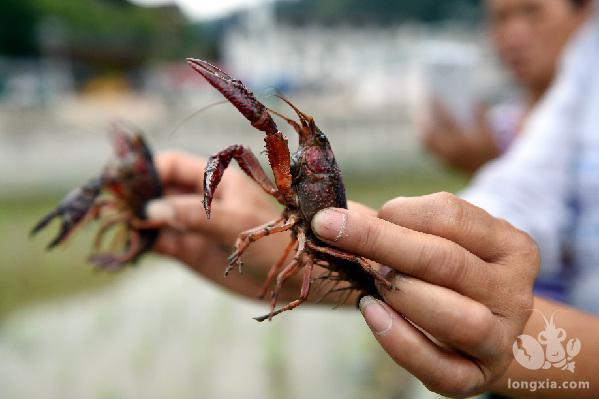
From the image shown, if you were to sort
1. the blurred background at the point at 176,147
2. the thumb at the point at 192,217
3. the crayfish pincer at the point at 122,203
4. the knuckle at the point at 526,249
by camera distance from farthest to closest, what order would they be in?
the blurred background at the point at 176,147 < the crayfish pincer at the point at 122,203 < the thumb at the point at 192,217 < the knuckle at the point at 526,249

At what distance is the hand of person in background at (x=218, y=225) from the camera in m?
2.31

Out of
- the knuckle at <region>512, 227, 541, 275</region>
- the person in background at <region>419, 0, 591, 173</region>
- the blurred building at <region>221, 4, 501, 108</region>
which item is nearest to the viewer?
the knuckle at <region>512, 227, 541, 275</region>

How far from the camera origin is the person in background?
11.8 feet

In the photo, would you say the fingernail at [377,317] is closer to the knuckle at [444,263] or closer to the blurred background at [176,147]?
the knuckle at [444,263]

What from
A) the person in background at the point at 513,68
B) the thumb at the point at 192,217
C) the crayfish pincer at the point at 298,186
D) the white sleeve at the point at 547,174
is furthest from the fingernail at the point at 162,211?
the person in background at the point at 513,68

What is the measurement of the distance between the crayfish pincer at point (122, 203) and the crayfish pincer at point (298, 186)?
0.93m

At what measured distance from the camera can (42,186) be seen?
1564 cm

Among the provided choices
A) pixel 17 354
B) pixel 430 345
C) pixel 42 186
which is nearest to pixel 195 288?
pixel 17 354

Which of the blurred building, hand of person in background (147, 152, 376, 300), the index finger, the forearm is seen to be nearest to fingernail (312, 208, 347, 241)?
the index finger

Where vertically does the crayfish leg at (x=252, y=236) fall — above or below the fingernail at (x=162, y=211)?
above

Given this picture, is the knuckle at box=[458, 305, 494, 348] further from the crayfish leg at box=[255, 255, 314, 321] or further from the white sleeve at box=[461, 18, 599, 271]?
the white sleeve at box=[461, 18, 599, 271]

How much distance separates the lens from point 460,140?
4527 mm

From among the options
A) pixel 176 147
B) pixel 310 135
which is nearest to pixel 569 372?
pixel 310 135

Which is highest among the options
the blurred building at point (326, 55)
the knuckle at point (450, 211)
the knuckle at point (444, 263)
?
the knuckle at point (450, 211)
